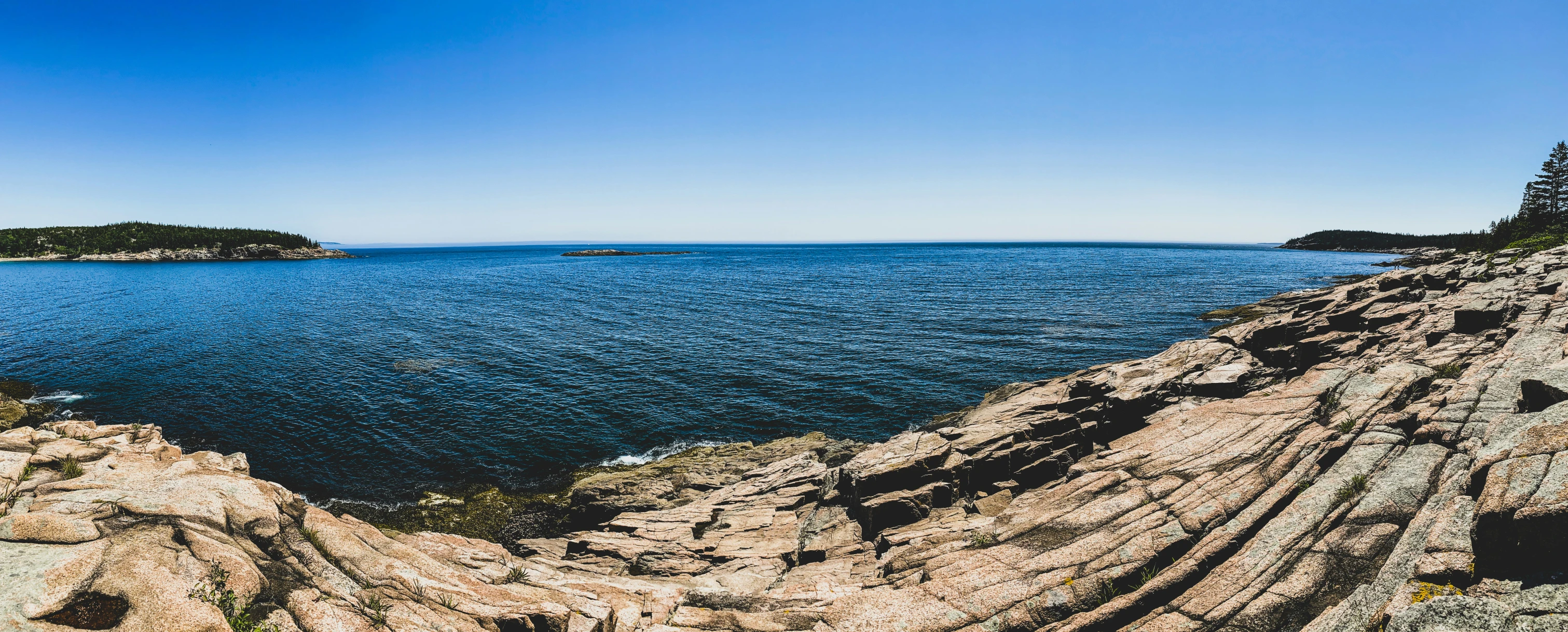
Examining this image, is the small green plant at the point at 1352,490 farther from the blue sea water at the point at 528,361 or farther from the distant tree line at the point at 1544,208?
the distant tree line at the point at 1544,208

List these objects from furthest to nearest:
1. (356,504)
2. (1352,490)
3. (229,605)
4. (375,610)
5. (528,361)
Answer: (528,361), (356,504), (1352,490), (375,610), (229,605)

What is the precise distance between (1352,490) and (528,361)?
1901 inches

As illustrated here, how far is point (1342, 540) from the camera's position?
1052 cm

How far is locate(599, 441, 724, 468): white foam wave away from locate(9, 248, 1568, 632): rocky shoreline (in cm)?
575

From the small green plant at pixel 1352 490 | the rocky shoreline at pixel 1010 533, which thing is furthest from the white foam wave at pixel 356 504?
the small green plant at pixel 1352 490

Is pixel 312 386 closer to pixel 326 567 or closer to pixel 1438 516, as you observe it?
pixel 326 567

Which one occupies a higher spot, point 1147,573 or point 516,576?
point 1147,573

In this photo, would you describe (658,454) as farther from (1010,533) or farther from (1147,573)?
(1147,573)

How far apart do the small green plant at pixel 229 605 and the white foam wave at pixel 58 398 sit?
143ft

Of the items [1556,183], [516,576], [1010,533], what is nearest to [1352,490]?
[1010,533]

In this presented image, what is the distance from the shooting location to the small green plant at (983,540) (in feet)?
47.4

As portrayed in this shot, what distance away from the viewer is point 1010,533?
48.3 feet

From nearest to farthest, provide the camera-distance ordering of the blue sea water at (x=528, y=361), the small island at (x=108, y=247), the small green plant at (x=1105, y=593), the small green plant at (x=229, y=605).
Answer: the small green plant at (x=229, y=605), the small green plant at (x=1105, y=593), the blue sea water at (x=528, y=361), the small island at (x=108, y=247)

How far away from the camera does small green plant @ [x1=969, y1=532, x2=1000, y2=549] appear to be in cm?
1444
